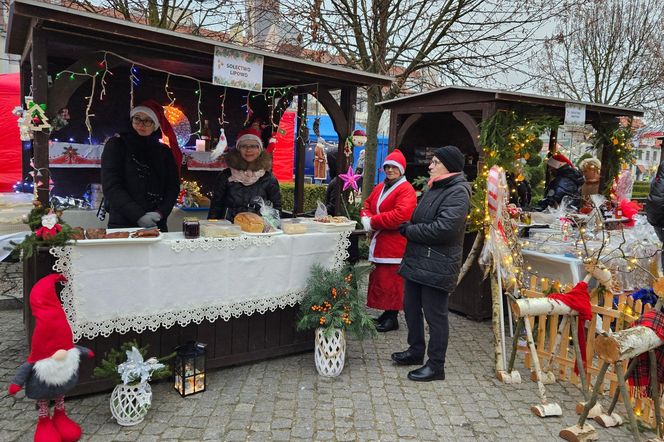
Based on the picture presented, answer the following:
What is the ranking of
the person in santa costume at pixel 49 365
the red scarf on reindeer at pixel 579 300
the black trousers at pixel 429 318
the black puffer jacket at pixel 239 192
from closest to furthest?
1. the person in santa costume at pixel 49 365
2. the red scarf on reindeer at pixel 579 300
3. the black trousers at pixel 429 318
4. the black puffer jacket at pixel 239 192

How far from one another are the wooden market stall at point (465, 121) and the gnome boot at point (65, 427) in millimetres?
4222

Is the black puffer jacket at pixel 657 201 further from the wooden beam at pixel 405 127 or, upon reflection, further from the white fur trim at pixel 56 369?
the white fur trim at pixel 56 369

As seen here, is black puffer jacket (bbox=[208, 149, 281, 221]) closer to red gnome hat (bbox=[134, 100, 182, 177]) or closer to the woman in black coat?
red gnome hat (bbox=[134, 100, 182, 177])

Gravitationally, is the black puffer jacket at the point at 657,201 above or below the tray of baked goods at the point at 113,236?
above

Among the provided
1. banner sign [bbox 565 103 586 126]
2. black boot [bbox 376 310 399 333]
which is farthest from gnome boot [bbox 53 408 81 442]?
banner sign [bbox 565 103 586 126]

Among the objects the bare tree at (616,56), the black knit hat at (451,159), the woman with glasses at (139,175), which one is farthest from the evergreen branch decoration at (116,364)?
the bare tree at (616,56)

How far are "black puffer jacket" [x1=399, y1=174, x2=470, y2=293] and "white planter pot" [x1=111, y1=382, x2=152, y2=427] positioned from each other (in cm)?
215

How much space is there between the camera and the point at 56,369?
2.85 meters

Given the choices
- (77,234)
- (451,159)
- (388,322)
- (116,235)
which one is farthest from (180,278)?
(388,322)

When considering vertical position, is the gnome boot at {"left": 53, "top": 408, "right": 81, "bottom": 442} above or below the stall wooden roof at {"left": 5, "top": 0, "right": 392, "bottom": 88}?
below

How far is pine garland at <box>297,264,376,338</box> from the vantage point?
4055mm

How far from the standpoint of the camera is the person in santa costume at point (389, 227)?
15.3ft

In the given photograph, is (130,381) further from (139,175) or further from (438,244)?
(438,244)

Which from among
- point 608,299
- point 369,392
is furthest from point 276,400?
point 608,299
